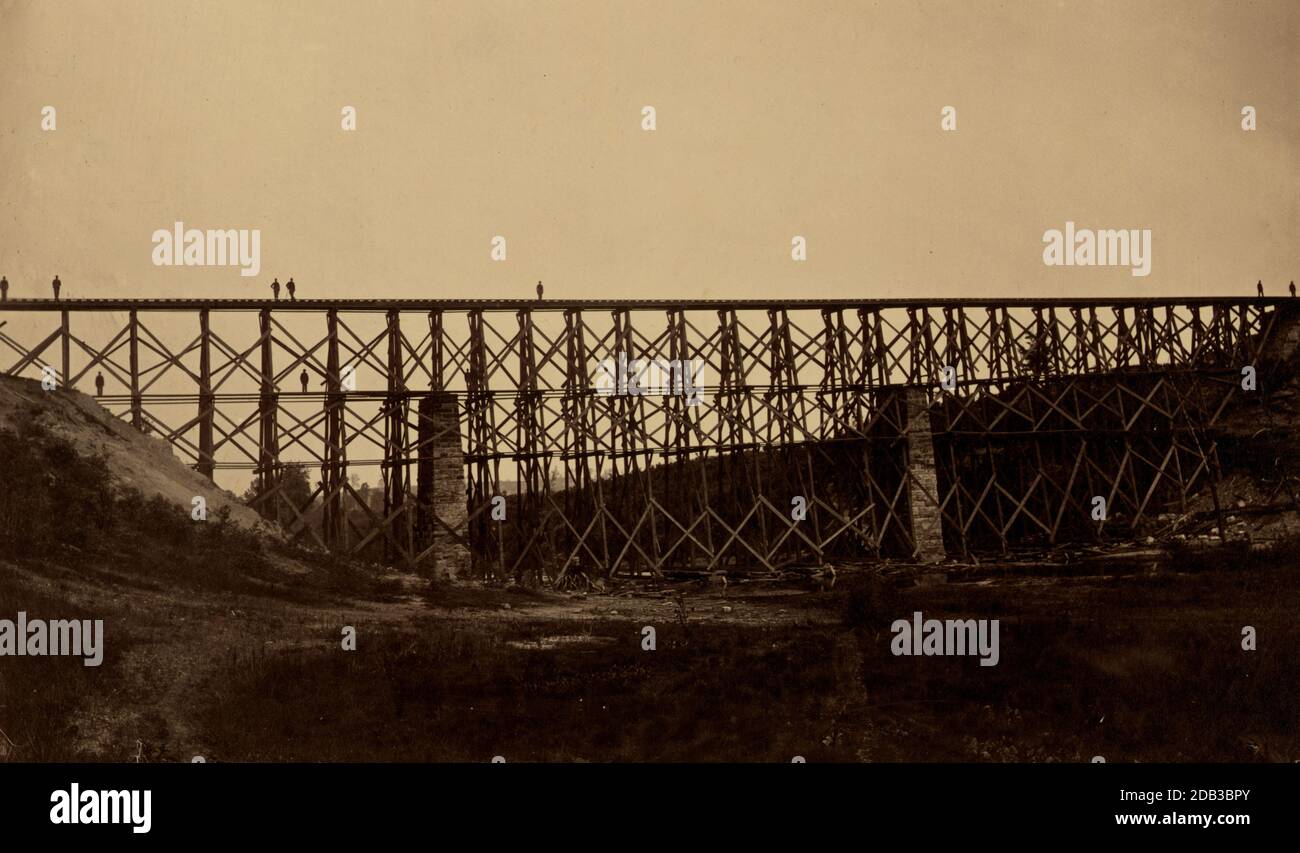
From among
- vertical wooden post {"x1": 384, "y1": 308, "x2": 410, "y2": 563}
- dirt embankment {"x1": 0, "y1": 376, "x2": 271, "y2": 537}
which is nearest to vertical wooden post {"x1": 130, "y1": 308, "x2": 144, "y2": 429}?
dirt embankment {"x1": 0, "y1": 376, "x2": 271, "y2": 537}

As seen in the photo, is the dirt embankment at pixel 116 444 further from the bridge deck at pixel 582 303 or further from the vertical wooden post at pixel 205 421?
the bridge deck at pixel 582 303

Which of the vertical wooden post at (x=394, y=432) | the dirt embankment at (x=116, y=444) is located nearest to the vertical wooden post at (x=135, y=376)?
the dirt embankment at (x=116, y=444)

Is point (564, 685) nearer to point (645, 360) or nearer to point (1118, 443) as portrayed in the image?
point (645, 360)

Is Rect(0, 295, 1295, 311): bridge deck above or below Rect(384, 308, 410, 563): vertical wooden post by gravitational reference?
above

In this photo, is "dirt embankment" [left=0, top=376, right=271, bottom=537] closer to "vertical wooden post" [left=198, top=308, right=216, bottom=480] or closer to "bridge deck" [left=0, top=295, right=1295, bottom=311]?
"vertical wooden post" [left=198, top=308, right=216, bottom=480]

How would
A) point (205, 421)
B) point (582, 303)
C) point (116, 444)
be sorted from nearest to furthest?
point (116, 444)
point (205, 421)
point (582, 303)

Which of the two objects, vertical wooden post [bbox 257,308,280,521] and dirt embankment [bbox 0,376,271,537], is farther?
vertical wooden post [bbox 257,308,280,521]

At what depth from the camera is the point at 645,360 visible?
75.7 ft

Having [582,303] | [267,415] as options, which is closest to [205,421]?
[267,415]

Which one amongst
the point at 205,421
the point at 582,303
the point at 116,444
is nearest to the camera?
the point at 116,444

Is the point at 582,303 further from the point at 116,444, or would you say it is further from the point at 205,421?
the point at 116,444

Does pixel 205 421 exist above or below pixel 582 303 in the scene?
below

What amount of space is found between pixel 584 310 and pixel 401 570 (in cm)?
549
